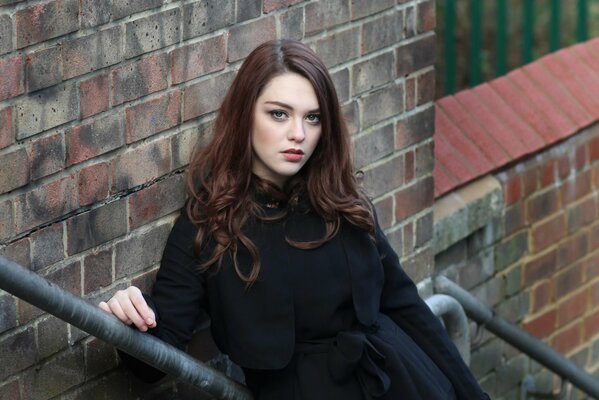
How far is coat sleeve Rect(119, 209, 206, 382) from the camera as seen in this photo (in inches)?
115

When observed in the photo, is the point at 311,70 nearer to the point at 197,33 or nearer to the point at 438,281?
the point at 197,33

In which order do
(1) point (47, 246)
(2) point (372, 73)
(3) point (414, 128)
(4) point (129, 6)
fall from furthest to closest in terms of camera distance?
(3) point (414, 128) → (2) point (372, 73) → (4) point (129, 6) → (1) point (47, 246)

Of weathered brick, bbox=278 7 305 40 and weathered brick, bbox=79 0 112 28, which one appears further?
weathered brick, bbox=278 7 305 40

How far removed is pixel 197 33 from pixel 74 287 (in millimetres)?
630

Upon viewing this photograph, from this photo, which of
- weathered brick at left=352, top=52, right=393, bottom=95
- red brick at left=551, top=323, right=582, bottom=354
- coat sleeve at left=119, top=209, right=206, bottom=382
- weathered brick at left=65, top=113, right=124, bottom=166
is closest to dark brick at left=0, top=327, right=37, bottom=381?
coat sleeve at left=119, top=209, right=206, bottom=382

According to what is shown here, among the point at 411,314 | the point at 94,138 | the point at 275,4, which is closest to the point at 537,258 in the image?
the point at 411,314

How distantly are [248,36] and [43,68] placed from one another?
686 millimetres

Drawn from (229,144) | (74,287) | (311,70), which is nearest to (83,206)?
(74,287)

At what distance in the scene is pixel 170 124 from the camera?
3.08m

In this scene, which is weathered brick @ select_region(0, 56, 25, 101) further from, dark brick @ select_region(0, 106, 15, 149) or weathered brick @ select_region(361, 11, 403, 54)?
weathered brick @ select_region(361, 11, 403, 54)

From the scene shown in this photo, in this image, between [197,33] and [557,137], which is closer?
[197,33]

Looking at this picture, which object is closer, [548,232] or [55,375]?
[55,375]

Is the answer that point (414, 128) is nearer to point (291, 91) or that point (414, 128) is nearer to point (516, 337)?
point (516, 337)

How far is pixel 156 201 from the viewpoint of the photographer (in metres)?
3.07
